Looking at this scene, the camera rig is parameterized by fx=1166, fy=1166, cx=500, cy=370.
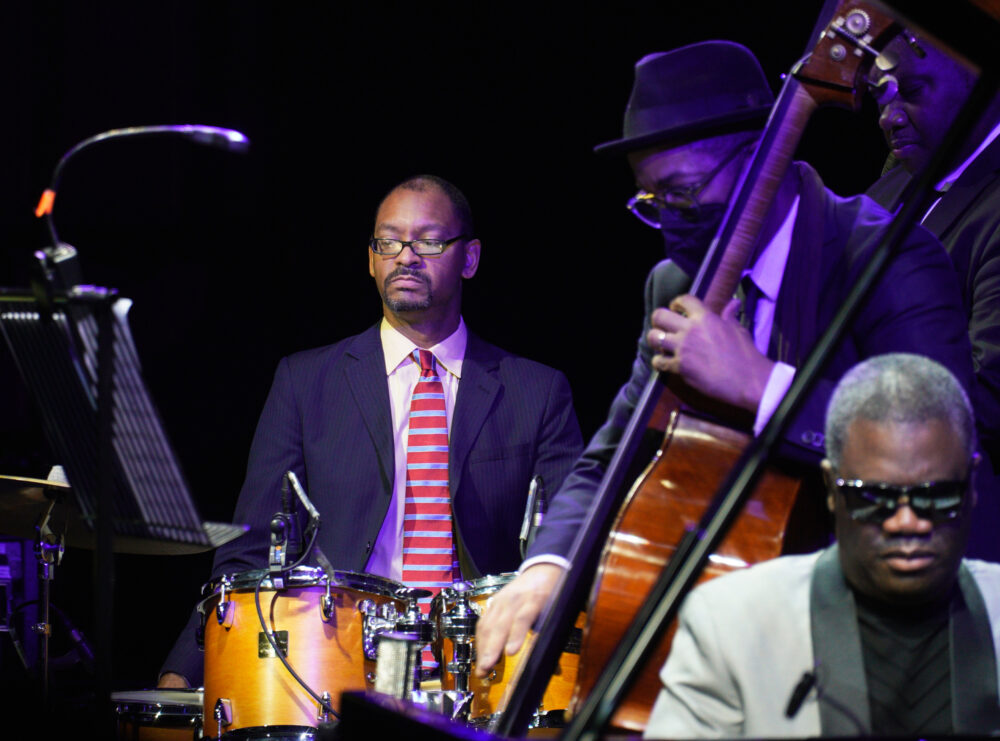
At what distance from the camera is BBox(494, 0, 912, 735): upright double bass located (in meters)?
2.12

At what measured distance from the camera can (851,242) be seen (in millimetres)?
2330

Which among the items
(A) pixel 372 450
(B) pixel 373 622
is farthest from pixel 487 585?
(A) pixel 372 450

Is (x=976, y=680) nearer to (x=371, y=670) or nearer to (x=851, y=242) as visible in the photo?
(x=851, y=242)

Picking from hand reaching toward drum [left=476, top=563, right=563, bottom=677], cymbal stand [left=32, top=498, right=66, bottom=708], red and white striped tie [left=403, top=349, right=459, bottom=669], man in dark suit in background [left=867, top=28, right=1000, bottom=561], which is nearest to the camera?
hand reaching toward drum [left=476, top=563, right=563, bottom=677]

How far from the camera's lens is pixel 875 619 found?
1859 millimetres

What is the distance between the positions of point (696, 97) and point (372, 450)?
246cm

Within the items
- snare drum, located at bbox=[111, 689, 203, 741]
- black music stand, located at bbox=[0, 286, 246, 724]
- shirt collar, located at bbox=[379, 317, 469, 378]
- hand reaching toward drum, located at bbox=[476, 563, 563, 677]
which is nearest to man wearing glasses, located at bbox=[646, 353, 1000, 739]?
hand reaching toward drum, located at bbox=[476, 563, 563, 677]

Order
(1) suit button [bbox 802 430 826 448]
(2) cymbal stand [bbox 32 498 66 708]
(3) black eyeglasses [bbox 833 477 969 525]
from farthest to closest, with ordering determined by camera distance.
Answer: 1. (2) cymbal stand [bbox 32 498 66 708]
2. (1) suit button [bbox 802 430 826 448]
3. (3) black eyeglasses [bbox 833 477 969 525]

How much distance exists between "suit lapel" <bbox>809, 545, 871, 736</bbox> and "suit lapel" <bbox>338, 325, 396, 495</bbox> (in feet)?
8.94

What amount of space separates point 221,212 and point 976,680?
4613mm

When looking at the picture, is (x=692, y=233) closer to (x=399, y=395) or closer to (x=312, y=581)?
(x=312, y=581)

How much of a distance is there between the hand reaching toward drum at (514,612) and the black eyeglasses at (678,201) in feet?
2.52

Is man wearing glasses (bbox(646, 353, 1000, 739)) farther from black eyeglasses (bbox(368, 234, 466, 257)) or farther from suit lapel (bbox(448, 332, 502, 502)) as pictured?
black eyeglasses (bbox(368, 234, 466, 257))

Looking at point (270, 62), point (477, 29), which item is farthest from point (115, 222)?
point (477, 29)
